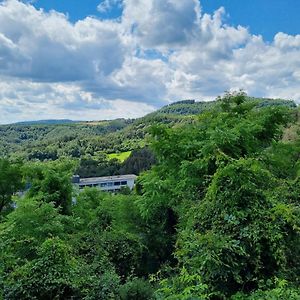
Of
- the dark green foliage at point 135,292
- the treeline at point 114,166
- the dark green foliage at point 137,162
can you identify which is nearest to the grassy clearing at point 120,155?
the treeline at point 114,166

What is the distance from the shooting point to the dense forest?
783cm

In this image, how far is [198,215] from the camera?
9.02 metres

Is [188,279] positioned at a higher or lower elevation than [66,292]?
higher

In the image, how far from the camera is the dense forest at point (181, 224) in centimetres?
783

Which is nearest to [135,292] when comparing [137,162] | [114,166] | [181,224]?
[181,224]

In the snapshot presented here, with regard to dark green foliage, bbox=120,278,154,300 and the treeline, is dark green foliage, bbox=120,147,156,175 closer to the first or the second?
A: the treeline

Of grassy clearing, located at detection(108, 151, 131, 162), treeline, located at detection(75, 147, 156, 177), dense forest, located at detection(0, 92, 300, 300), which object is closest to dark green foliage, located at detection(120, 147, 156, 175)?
treeline, located at detection(75, 147, 156, 177)

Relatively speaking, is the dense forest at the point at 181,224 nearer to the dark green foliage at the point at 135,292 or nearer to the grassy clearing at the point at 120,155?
the dark green foliage at the point at 135,292

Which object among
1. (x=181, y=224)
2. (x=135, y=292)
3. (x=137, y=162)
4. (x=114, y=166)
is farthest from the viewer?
(x=114, y=166)

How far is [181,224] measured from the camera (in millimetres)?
11938

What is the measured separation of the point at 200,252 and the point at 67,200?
1399 centimetres

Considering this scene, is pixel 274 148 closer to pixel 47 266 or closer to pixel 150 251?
pixel 150 251

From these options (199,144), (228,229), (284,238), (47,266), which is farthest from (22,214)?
(284,238)

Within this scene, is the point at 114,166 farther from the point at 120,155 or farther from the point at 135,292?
the point at 135,292
